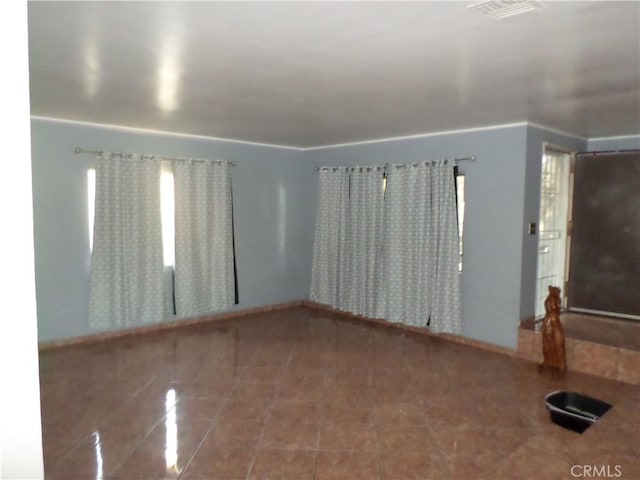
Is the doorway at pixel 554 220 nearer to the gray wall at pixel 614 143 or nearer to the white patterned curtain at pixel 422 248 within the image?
the gray wall at pixel 614 143

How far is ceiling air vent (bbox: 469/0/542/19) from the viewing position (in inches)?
69.9

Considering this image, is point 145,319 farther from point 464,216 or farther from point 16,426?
point 16,426

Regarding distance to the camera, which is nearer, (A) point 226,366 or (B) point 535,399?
(B) point 535,399

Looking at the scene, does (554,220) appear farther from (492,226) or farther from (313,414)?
(313,414)

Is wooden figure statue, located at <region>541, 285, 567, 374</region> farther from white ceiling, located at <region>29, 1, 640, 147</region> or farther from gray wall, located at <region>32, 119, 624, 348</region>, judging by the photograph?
white ceiling, located at <region>29, 1, 640, 147</region>

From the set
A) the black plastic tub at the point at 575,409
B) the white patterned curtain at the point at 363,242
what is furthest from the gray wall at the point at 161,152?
the black plastic tub at the point at 575,409

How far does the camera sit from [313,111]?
3.84 m

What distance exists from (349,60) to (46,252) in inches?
137

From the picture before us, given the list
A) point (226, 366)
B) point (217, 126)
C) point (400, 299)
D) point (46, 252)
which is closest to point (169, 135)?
point (217, 126)

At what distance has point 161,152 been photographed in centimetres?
504

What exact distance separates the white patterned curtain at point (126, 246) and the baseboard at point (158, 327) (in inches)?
4.3

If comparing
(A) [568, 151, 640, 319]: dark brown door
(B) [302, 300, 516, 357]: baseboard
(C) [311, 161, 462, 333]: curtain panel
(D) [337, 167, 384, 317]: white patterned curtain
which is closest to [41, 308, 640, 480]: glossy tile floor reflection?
(B) [302, 300, 516, 357]: baseboard

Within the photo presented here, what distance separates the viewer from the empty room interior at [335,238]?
7.62 feet

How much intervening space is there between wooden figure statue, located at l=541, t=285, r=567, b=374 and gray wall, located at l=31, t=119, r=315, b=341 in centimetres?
331
